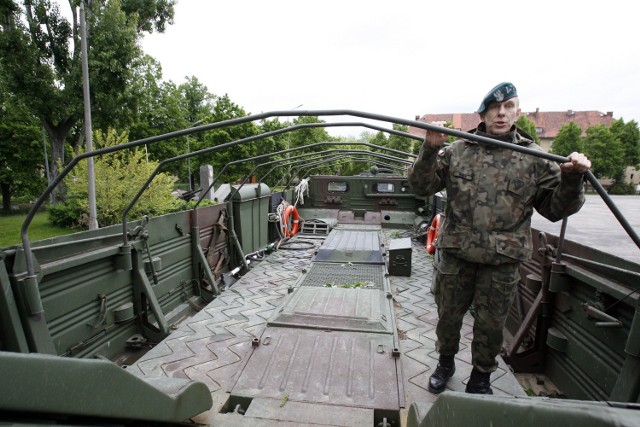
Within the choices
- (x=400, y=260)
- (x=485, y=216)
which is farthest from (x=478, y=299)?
(x=400, y=260)

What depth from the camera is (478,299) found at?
2.44 metres

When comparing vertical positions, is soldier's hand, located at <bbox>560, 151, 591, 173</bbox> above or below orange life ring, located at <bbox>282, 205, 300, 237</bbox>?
above

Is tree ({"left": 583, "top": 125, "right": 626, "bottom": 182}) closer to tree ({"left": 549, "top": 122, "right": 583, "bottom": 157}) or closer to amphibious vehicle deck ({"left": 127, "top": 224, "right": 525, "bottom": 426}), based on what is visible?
tree ({"left": 549, "top": 122, "right": 583, "bottom": 157})

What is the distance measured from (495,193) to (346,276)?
10.5 feet

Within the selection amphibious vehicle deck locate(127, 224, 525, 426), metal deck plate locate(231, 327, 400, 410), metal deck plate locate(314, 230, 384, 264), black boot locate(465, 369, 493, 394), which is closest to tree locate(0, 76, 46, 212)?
metal deck plate locate(314, 230, 384, 264)

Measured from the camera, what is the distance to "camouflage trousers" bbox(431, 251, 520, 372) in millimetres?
2361

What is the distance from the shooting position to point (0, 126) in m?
21.2

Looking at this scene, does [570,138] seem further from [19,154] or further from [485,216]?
[19,154]

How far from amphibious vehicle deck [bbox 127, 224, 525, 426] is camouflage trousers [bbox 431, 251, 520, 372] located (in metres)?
0.40

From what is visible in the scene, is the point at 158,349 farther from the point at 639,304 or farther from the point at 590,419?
the point at 639,304

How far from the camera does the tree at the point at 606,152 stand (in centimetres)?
Answer: 3975

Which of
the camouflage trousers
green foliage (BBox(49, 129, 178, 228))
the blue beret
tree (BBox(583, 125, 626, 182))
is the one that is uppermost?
tree (BBox(583, 125, 626, 182))

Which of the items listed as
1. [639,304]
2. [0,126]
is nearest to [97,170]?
[639,304]

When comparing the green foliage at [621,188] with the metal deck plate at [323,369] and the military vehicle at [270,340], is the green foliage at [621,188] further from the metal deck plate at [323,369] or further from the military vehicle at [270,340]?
the metal deck plate at [323,369]
